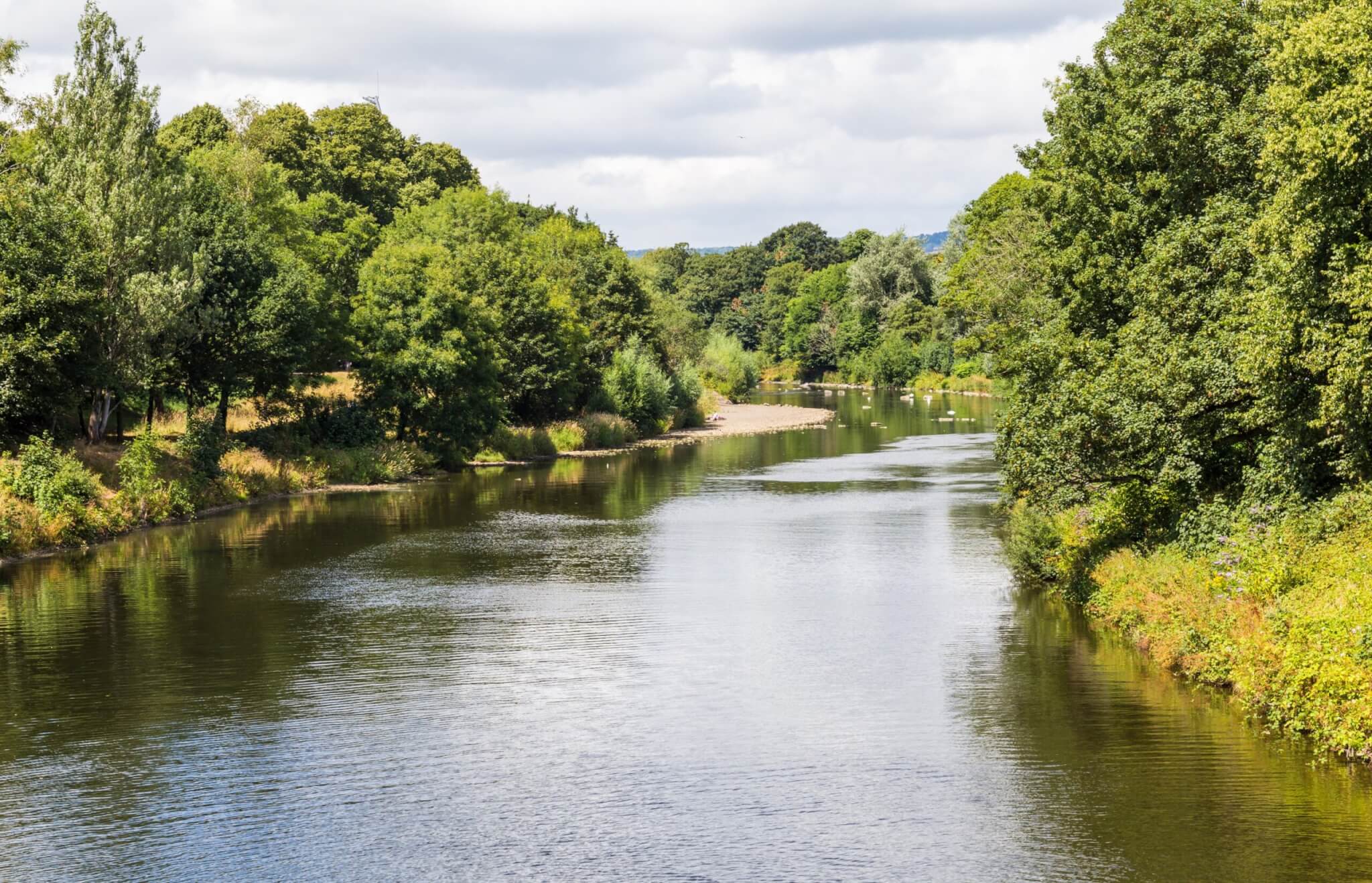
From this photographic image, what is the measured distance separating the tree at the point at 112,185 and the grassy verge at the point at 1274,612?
3779 centimetres

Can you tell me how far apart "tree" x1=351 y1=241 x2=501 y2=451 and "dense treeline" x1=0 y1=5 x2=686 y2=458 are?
0.44 ft

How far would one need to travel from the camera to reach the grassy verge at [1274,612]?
20859 mm

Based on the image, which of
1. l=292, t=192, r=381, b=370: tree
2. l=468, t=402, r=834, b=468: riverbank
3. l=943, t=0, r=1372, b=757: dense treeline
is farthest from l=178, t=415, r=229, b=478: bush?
l=943, t=0, r=1372, b=757: dense treeline

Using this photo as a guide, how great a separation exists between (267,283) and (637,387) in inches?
1582

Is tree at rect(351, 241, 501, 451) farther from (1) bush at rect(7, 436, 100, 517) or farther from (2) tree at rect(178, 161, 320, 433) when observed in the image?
(1) bush at rect(7, 436, 100, 517)

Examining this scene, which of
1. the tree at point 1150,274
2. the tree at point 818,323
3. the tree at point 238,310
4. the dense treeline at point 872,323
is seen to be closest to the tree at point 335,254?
the tree at point 238,310

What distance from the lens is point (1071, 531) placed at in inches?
1437

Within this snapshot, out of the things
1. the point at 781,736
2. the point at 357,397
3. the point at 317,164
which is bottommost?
the point at 781,736

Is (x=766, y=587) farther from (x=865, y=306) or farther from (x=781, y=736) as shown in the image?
(x=865, y=306)

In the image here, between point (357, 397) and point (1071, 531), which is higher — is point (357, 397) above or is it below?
above

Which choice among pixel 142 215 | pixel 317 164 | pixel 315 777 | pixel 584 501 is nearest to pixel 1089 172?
pixel 315 777

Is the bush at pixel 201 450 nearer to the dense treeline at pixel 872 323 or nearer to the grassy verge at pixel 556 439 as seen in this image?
the grassy verge at pixel 556 439

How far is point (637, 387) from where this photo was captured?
95.6 meters

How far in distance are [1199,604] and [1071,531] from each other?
10.2 meters
